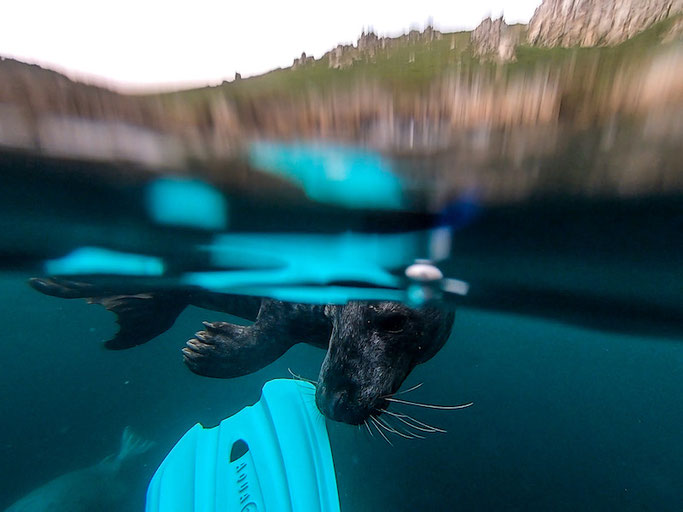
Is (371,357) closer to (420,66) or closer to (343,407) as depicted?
(343,407)

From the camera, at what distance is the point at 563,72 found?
177 centimetres

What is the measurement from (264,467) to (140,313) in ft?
11.6

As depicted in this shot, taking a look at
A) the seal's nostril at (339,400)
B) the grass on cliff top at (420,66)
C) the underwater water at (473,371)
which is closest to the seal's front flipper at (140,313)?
the underwater water at (473,371)

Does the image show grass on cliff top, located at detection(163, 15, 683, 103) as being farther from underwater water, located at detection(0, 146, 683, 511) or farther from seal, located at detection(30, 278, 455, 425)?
seal, located at detection(30, 278, 455, 425)

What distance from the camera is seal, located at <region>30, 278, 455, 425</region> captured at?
12.6 feet

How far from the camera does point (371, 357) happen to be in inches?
150

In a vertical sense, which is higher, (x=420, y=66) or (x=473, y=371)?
(x=420, y=66)

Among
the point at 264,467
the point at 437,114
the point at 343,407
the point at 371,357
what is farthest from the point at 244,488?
the point at 437,114

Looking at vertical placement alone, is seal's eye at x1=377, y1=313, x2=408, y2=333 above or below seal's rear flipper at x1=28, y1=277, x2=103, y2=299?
above

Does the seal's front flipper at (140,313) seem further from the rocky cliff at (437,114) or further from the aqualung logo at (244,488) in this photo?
the rocky cliff at (437,114)

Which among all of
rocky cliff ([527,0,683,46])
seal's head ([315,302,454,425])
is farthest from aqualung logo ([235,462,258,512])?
rocky cliff ([527,0,683,46])

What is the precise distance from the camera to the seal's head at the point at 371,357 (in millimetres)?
3785

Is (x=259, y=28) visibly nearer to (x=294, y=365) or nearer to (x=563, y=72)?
(x=563, y=72)

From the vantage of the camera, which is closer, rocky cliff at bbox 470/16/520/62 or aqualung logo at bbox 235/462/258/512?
rocky cliff at bbox 470/16/520/62
